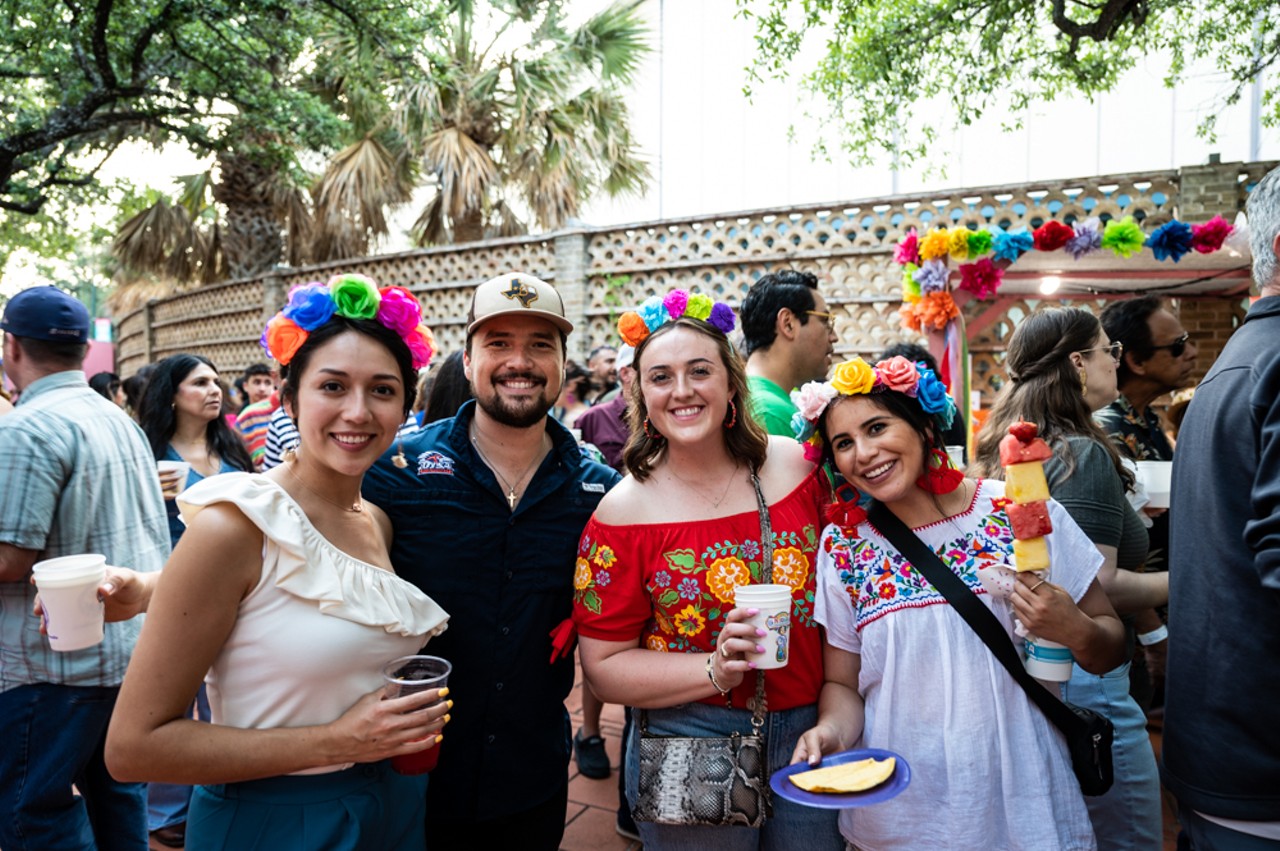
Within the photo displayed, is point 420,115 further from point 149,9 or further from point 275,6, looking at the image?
point 149,9

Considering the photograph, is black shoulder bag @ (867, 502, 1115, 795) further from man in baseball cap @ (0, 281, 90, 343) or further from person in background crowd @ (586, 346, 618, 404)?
person in background crowd @ (586, 346, 618, 404)

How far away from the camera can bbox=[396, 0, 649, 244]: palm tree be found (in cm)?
1205

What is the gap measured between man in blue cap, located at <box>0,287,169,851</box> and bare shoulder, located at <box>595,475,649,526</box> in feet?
5.76

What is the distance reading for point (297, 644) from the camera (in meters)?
1.52

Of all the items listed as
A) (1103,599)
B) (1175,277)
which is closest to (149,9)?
(1103,599)

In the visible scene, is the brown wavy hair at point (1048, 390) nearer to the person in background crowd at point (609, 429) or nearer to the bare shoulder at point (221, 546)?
the bare shoulder at point (221, 546)

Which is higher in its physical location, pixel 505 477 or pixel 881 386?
pixel 881 386

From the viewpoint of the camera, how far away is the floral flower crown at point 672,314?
2127mm

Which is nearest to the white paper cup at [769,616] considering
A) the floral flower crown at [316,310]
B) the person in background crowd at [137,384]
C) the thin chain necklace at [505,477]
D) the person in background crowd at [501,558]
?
the person in background crowd at [501,558]

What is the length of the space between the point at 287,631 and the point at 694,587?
3.09ft

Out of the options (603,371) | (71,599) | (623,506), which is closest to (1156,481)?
(623,506)

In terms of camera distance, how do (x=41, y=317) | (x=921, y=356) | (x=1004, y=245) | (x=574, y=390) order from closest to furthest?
(x=41, y=317), (x=921, y=356), (x=1004, y=245), (x=574, y=390)

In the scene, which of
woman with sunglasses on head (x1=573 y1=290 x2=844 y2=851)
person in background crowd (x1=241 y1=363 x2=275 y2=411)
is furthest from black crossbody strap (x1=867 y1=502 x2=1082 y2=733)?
person in background crowd (x1=241 y1=363 x2=275 y2=411)

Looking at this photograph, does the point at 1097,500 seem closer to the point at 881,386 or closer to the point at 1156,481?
the point at 881,386
